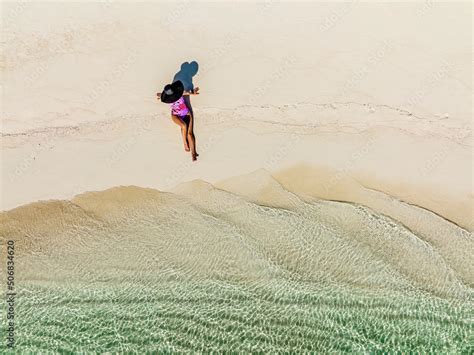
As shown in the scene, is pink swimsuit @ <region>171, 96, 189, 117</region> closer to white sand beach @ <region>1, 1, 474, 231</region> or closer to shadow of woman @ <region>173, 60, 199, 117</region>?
shadow of woman @ <region>173, 60, 199, 117</region>

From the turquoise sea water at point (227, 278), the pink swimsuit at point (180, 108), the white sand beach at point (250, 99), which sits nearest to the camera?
the turquoise sea water at point (227, 278)

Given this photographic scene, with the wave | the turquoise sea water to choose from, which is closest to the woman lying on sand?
the wave

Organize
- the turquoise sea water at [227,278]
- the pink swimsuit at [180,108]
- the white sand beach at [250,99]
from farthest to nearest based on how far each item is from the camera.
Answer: the white sand beach at [250,99] → the pink swimsuit at [180,108] → the turquoise sea water at [227,278]

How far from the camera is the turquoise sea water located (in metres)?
6.14

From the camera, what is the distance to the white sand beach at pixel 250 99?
6.49 m

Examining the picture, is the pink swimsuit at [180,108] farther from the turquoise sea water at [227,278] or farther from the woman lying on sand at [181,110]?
the turquoise sea water at [227,278]

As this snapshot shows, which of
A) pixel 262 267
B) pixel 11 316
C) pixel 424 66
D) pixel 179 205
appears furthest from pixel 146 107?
pixel 424 66

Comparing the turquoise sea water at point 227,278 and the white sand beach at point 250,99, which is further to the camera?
the white sand beach at point 250,99

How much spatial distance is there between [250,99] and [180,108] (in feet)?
3.15

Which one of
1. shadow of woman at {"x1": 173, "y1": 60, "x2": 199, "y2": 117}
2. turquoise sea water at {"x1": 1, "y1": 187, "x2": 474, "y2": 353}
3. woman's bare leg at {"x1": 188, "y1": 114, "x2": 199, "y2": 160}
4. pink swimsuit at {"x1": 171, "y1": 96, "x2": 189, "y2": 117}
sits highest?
shadow of woman at {"x1": 173, "y1": 60, "x2": 199, "y2": 117}

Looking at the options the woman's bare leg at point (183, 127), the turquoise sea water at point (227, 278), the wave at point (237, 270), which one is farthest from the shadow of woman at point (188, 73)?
the turquoise sea water at point (227, 278)

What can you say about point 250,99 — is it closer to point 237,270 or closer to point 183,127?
point 183,127

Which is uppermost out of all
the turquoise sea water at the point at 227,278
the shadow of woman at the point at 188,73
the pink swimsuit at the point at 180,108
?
the shadow of woman at the point at 188,73

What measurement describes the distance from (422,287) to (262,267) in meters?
2.09
